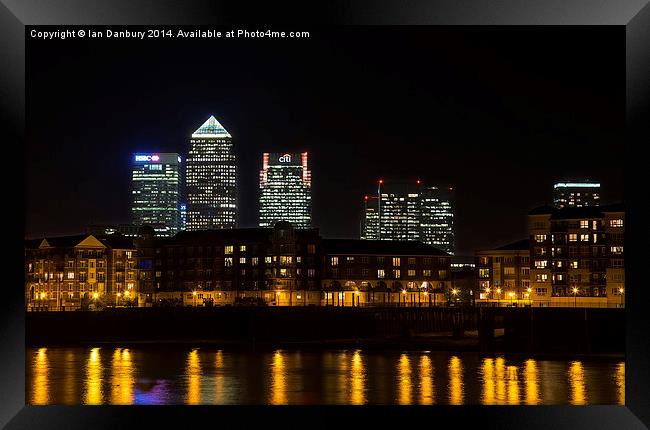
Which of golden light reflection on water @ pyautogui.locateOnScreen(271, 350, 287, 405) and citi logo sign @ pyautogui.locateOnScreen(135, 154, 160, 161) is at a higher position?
citi logo sign @ pyautogui.locateOnScreen(135, 154, 160, 161)

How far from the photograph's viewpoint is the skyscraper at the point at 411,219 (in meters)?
77.9

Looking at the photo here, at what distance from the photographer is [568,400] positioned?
15242mm

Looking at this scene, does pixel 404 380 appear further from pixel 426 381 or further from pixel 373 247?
pixel 373 247

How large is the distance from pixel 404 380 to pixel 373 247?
3179cm

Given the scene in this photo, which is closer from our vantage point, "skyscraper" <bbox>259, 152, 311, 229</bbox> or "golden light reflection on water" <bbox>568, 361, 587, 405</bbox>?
"golden light reflection on water" <bbox>568, 361, 587, 405</bbox>

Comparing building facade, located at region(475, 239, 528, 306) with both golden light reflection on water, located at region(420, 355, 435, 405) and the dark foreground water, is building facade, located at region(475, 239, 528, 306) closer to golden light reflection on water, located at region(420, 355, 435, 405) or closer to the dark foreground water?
the dark foreground water

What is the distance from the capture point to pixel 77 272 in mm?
48781

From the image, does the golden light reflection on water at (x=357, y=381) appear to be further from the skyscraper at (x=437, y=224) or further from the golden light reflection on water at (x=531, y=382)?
the skyscraper at (x=437, y=224)

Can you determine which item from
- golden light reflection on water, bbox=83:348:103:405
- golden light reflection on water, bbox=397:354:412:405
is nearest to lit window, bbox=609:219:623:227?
golden light reflection on water, bbox=397:354:412:405

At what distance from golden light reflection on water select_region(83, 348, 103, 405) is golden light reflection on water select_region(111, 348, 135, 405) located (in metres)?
0.25

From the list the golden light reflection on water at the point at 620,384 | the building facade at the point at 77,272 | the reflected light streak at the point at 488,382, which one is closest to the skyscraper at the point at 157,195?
the building facade at the point at 77,272

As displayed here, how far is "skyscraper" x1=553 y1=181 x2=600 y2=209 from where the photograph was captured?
7171 cm
